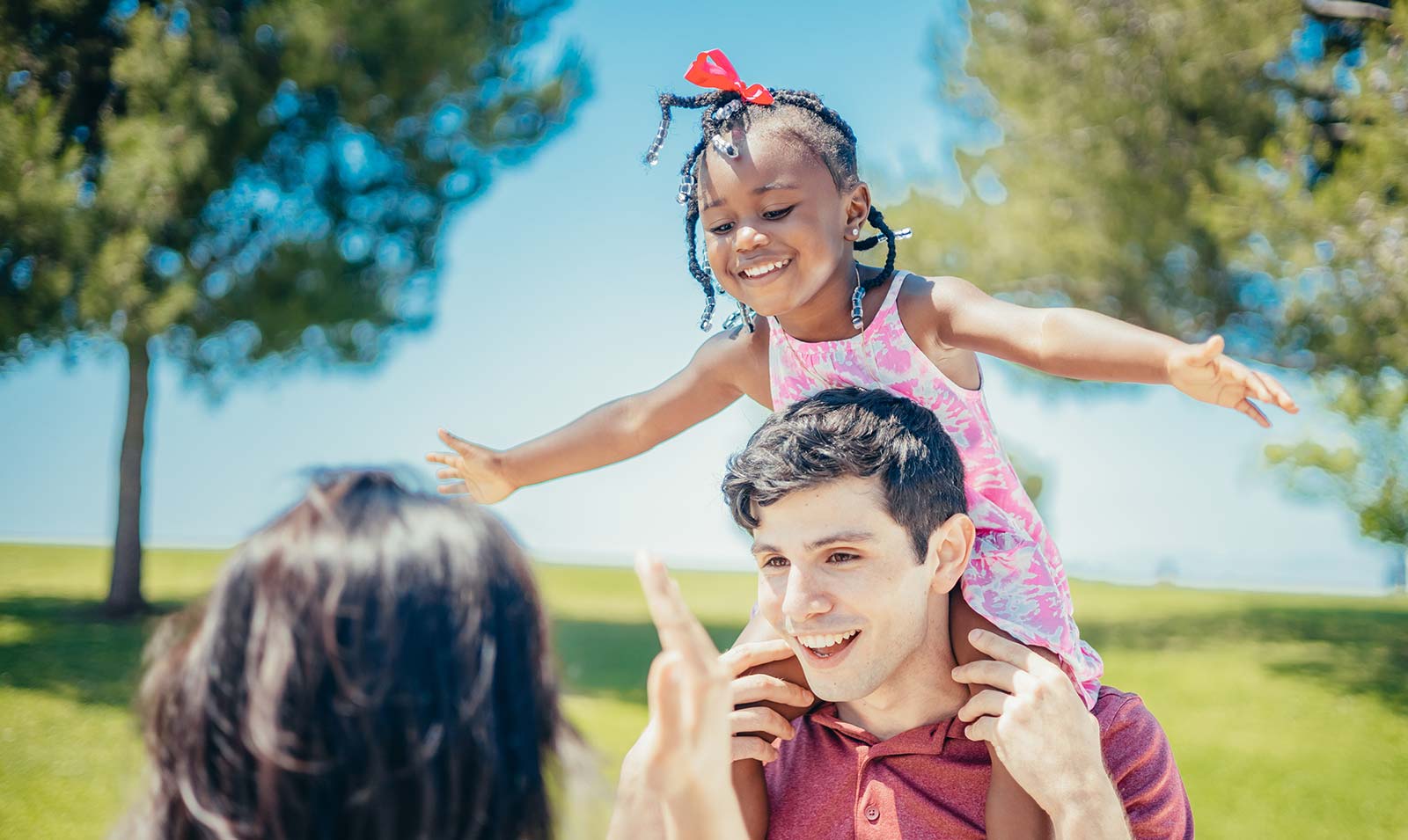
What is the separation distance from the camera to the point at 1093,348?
8.09 ft

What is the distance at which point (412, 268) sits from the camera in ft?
41.2

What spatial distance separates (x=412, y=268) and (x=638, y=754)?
10752 millimetres

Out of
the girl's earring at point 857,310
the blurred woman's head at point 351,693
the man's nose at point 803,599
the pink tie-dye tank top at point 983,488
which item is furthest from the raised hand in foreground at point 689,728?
the girl's earring at point 857,310

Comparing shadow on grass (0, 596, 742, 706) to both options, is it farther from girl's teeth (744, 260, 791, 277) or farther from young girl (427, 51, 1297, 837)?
girl's teeth (744, 260, 791, 277)

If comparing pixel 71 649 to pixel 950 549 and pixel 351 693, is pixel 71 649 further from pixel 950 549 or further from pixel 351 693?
pixel 351 693

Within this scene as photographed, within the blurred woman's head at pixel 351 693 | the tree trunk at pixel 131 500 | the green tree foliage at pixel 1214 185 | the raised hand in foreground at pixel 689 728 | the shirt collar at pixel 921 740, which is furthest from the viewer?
the tree trunk at pixel 131 500

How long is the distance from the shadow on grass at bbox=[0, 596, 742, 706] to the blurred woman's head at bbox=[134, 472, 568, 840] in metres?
6.53

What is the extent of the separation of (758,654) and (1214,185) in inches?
377

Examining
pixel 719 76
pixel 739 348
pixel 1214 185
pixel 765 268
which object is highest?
pixel 1214 185

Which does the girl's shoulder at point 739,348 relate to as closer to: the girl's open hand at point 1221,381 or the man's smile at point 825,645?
the man's smile at point 825,645

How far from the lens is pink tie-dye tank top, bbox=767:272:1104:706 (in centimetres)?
271

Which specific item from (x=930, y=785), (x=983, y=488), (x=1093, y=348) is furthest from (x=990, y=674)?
(x=1093, y=348)

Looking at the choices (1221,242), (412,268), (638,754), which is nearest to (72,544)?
(412,268)

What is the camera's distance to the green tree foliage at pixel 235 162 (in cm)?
1008
